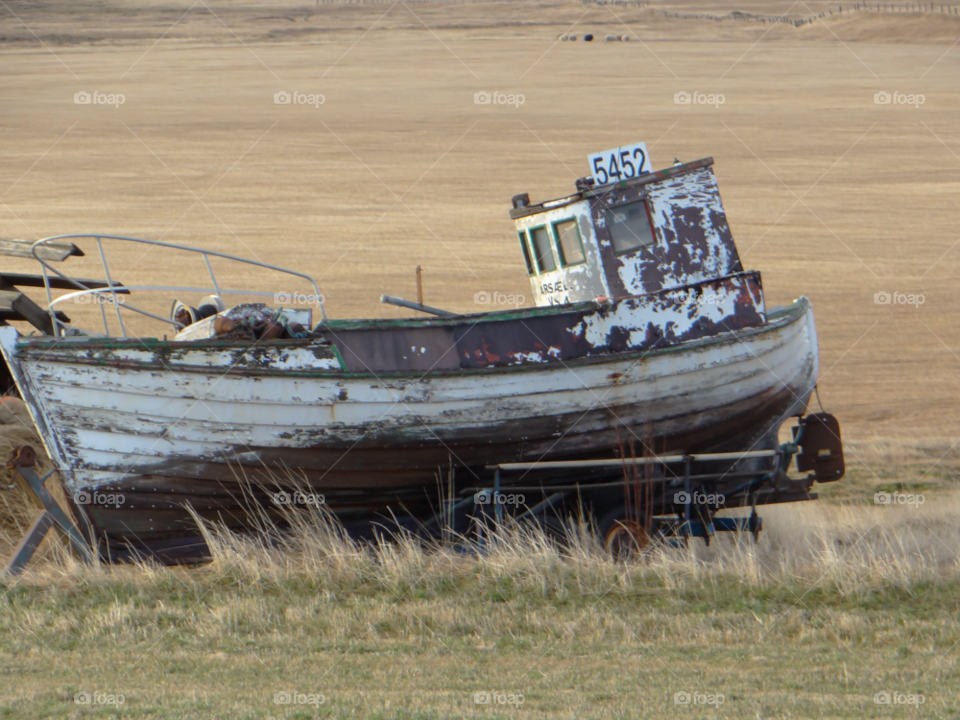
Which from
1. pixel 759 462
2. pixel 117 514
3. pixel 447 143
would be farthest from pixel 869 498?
pixel 447 143

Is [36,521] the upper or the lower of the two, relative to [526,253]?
lower

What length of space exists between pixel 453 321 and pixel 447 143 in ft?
100

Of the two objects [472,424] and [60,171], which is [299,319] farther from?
[60,171]

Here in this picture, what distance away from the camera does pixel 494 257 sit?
27438mm

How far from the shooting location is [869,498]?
13.1 metres

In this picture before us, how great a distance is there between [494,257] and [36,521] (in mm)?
18480

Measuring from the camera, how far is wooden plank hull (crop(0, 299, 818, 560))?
9500mm
